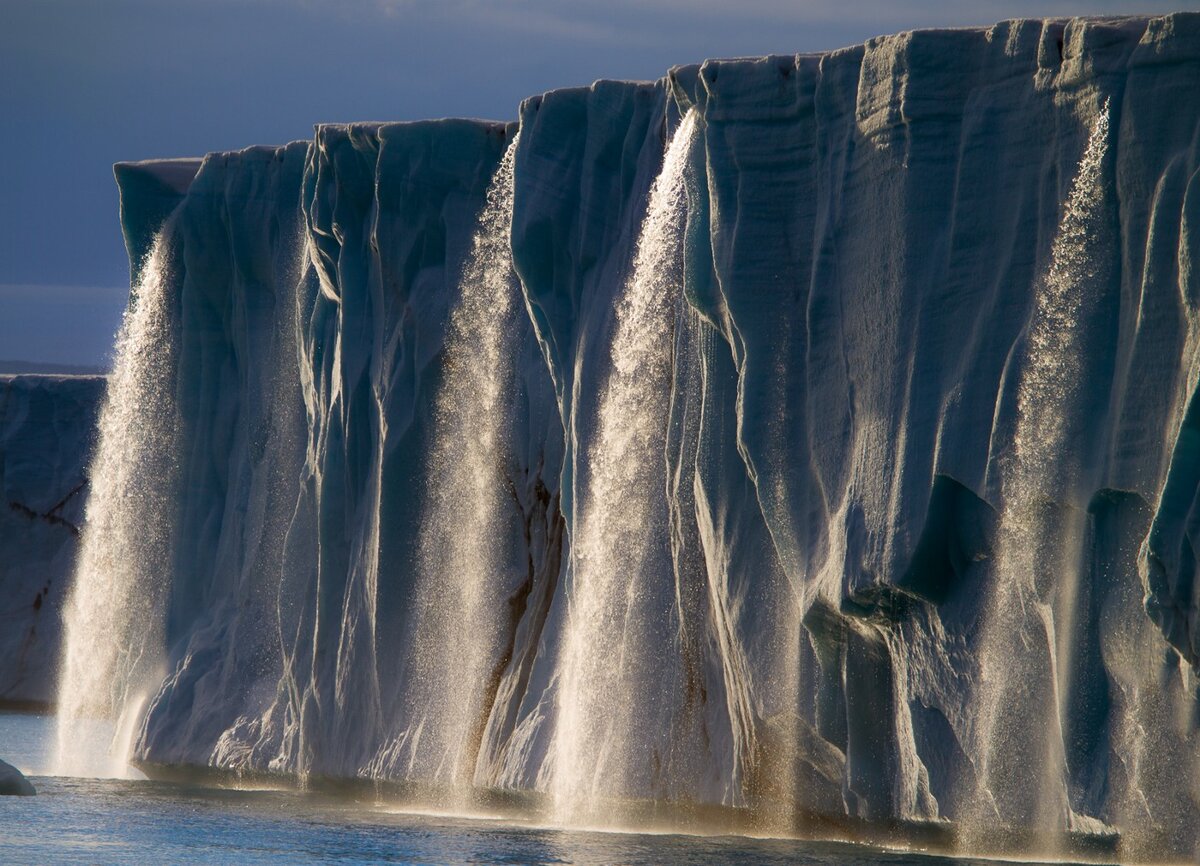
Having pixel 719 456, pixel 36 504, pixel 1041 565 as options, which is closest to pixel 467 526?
pixel 719 456

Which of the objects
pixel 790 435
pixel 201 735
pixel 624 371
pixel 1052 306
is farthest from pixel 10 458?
pixel 1052 306

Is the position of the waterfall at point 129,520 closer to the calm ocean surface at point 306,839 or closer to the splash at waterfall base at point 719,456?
the splash at waterfall base at point 719,456

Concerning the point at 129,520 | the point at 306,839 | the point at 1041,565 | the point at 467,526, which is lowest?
the point at 306,839

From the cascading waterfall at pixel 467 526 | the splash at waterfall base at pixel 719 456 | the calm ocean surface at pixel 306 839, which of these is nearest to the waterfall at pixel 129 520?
the splash at waterfall base at pixel 719 456

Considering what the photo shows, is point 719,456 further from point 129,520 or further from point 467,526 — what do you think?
point 129,520

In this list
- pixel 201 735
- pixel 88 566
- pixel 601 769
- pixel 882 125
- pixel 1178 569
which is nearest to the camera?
pixel 1178 569

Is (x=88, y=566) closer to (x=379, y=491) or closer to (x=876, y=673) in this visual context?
(x=379, y=491)

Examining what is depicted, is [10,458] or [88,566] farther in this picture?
[10,458]

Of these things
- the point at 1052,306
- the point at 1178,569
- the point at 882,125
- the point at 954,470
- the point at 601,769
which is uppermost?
the point at 882,125
